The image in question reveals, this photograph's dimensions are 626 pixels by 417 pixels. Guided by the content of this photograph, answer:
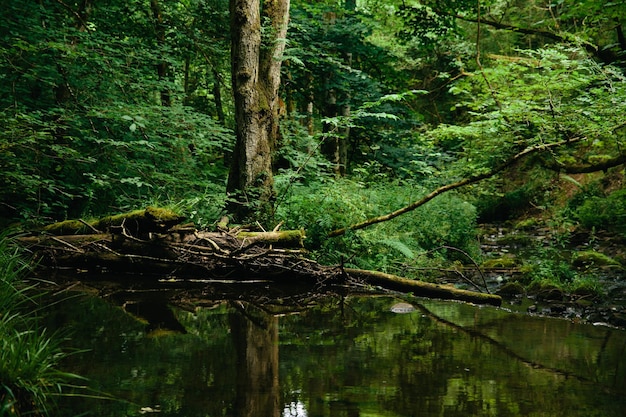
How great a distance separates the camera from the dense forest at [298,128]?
809cm

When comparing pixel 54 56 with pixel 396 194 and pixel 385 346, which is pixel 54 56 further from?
pixel 385 346

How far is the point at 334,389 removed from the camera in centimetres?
351

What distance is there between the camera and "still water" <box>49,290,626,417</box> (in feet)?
10.5

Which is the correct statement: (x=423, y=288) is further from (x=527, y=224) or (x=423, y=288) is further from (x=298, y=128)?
(x=527, y=224)

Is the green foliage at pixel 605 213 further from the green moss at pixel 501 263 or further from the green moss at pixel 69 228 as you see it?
the green moss at pixel 69 228

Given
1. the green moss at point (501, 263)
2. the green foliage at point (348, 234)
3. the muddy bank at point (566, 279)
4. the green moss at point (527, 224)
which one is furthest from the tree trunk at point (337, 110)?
the green moss at point (527, 224)

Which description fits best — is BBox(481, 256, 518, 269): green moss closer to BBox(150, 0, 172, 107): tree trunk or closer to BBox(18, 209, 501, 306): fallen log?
BBox(18, 209, 501, 306): fallen log

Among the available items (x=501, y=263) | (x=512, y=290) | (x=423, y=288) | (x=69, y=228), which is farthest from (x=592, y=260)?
(x=69, y=228)

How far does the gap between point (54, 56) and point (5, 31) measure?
915 mm

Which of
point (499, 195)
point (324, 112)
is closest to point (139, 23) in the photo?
point (324, 112)

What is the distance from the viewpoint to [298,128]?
37.8 ft

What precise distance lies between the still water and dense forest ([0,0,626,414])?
2.13 metres

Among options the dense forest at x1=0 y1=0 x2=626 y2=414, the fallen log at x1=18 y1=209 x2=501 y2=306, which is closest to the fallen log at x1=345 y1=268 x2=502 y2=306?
the fallen log at x1=18 y1=209 x2=501 y2=306

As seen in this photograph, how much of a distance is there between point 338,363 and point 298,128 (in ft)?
26.2
